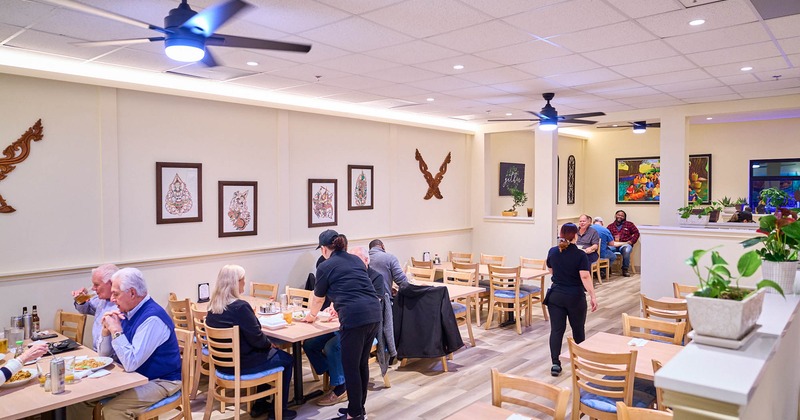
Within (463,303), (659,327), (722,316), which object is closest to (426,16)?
(722,316)

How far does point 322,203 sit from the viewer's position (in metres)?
7.68

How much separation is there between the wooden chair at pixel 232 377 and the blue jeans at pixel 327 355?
2.14 feet

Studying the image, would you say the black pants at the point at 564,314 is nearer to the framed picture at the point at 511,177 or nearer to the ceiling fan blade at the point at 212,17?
the ceiling fan blade at the point at 212,17

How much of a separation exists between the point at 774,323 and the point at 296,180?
6052 millimetres

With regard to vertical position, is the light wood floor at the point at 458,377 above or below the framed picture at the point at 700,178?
below

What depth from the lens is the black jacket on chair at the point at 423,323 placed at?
5.62m

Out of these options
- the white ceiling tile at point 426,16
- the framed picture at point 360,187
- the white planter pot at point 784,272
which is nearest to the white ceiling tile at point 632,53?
the white ceiling tile at point 426,16

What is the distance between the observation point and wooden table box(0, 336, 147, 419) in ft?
9.59

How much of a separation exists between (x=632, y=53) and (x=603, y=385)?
300 cm

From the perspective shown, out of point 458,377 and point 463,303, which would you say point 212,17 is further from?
point 463,303

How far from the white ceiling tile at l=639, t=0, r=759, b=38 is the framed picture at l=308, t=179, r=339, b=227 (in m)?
4.75

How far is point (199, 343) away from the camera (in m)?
4.54

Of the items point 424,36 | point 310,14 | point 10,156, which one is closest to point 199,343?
point 10,156

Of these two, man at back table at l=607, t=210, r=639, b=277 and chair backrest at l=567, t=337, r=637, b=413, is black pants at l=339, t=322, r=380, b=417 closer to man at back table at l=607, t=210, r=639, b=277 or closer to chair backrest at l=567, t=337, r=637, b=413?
chair backrest at l=567, t=337, r=637, b=413
